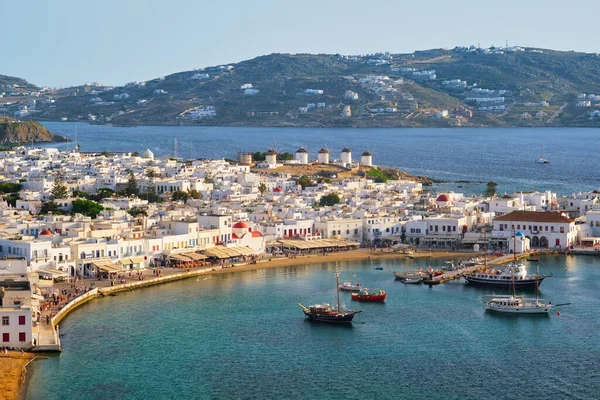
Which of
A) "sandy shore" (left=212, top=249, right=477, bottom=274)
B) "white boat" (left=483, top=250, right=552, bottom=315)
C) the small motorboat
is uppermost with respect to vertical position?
"sandy shore" (left=212, top=249, right=477, bottom=274)

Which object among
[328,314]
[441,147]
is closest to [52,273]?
[328,314]

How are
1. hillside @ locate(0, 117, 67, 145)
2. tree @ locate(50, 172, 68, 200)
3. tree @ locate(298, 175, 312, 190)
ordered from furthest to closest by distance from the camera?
hillside @ locate(0, 117, 67, 145) < tree @ locate(298, 175, 312, 190) < tree @ locate(50, 172, 68, 200)

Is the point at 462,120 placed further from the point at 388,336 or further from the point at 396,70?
the point at 388,336

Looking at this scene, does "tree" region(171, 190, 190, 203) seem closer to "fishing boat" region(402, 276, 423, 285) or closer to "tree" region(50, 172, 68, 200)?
"tree" region(50, 172, 68, 200)

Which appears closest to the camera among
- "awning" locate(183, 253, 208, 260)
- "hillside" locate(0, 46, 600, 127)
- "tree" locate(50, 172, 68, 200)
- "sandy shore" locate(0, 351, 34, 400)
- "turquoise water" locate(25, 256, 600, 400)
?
"sandy shore" locate(0, 351, 34, 400)

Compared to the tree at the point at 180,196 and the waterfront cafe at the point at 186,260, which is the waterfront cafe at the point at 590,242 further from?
the tree at the point at 180,196

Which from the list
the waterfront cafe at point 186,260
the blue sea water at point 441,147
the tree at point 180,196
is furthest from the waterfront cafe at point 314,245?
the blue sea water at point 441,147

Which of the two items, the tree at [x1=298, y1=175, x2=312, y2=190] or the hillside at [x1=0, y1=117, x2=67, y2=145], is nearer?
the tree at [x1=298, y1=175, x2=312, y2=190]

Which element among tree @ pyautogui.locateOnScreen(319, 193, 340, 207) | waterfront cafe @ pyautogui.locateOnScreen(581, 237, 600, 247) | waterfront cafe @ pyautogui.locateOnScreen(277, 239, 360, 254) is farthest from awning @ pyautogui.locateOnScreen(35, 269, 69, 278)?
waterfront cafe @ pyautogui.locateOnScreen(581, 237, 600, 247)
